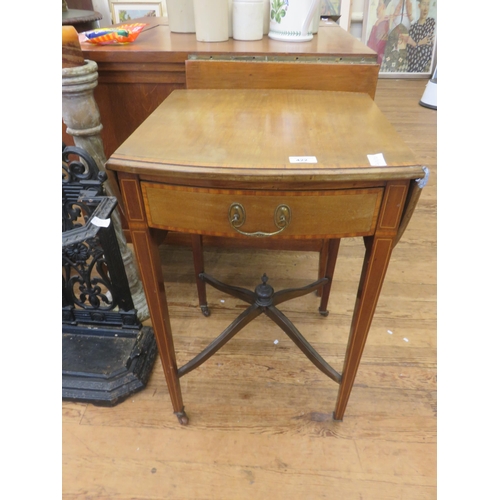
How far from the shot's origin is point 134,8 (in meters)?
2.84

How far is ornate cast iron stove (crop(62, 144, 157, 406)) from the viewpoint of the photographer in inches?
35.6

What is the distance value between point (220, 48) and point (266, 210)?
1.94 feet

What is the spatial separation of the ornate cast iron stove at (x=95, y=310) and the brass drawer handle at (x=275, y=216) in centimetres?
40

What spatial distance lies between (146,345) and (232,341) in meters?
0.27

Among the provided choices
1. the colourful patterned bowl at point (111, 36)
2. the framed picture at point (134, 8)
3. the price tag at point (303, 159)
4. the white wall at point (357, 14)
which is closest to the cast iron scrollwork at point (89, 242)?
the colourful patterned bowl at point (111, 36)

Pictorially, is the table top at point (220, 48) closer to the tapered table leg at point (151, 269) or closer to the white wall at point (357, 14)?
the tapered table leg at point (151, 269)

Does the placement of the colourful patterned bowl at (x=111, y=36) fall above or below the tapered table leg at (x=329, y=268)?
above

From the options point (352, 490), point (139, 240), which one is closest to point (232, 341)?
point (352, 490)

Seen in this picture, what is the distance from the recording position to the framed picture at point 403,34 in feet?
11.0

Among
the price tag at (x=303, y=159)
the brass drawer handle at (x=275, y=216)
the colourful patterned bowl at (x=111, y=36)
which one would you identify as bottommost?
the brass drawer handle at (x=275, y=216)

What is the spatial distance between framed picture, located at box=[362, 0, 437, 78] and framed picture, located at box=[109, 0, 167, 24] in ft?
6.23

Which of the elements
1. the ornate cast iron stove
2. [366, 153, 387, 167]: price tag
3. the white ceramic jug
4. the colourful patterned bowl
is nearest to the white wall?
the white ceramic jug

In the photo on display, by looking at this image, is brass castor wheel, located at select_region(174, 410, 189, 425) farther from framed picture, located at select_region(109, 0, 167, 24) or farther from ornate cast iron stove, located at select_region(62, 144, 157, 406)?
framed picture, located at select_region(109, 0, 167, 24)

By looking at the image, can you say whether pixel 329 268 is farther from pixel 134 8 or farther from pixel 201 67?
pixel 134 8
